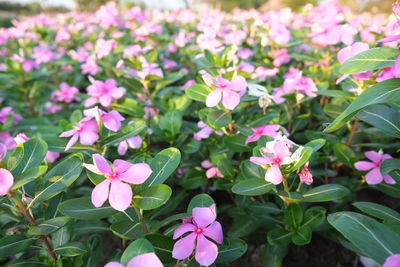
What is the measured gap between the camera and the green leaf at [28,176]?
3.06 feet

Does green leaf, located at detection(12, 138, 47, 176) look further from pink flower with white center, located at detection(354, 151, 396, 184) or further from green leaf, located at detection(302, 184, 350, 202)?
pink flower with white center, located at detection(354, 151, 396, 184)

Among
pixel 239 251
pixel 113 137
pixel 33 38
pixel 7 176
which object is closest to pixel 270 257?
pixel 239 251

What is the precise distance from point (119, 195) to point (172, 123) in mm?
Result: 761

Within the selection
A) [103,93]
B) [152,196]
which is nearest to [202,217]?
[152,196]

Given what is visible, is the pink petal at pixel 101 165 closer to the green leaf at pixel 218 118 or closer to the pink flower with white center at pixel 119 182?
the pink flower with white center at pixel 119 182

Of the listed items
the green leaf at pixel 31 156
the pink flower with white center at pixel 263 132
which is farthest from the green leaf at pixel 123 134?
the pink flower with white center at pixel 263 132

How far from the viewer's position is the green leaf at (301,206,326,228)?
1200 millimetres

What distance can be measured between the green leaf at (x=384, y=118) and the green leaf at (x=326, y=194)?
0.94ft

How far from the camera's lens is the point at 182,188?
5.55ft

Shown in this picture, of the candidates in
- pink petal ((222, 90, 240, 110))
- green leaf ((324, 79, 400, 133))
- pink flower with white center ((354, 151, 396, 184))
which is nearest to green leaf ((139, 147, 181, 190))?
pink petal ((222, 90, 240, 110))

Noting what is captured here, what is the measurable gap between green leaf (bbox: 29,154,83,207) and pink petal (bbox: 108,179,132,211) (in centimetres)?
23

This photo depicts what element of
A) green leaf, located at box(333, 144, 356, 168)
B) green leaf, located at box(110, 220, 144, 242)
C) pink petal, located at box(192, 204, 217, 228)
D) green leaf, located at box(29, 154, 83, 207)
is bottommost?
green leaf, located at box(333, 144, 356, 168)

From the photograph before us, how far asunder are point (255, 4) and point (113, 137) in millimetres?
20206

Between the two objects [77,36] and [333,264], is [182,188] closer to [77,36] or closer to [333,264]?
[333,264]
